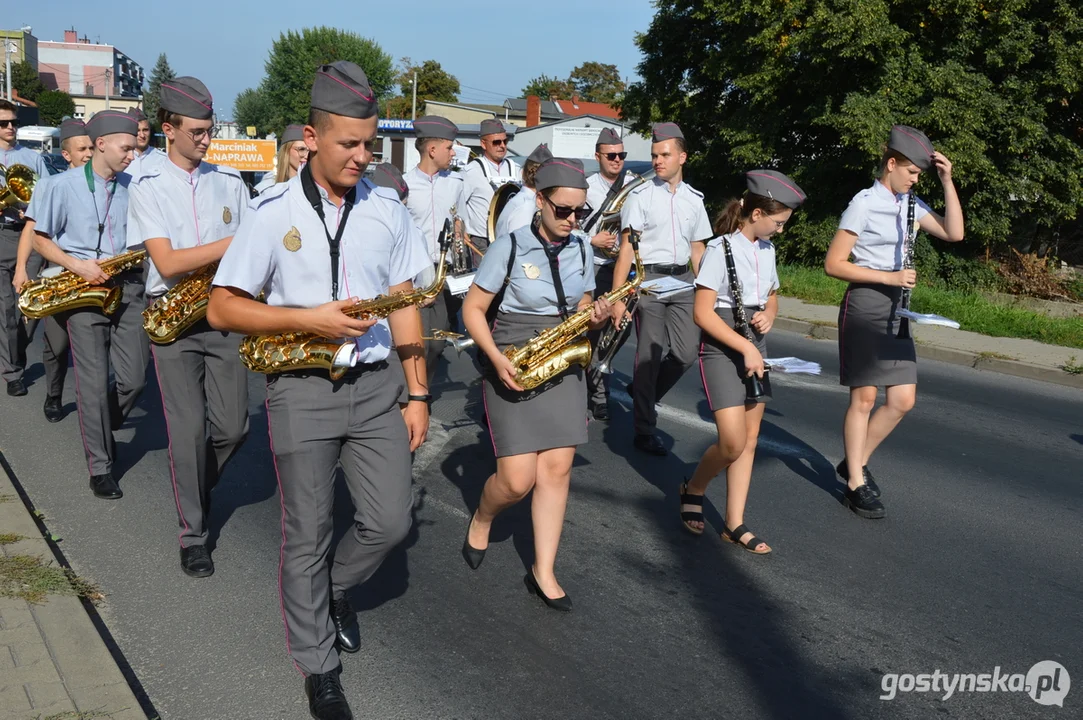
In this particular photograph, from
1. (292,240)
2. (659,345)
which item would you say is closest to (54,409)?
(659,345)

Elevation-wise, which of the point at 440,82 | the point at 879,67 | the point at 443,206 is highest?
the point at 440,82

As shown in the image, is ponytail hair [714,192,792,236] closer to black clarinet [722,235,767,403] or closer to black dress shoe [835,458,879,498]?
black clarinet [722,235,767,403]

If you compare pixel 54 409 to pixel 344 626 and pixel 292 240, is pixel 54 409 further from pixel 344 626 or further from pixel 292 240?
pixel 292 240

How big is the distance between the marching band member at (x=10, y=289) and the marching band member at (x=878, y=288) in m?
6.50

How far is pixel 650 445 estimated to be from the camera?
735 centimetres

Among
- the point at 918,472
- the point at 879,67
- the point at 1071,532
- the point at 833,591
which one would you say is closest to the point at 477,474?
the point at 833,591

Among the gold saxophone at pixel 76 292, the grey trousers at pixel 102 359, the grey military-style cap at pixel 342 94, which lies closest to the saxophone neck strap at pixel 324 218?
the grey military-style cap at pixel 342 94

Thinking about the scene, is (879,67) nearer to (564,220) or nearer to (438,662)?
(564,220)

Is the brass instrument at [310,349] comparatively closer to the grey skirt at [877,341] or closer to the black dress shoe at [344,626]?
the black dress shoe at [344,626]

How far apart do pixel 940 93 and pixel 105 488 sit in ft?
49.8

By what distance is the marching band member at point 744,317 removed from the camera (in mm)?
5199

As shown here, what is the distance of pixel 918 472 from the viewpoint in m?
7.09

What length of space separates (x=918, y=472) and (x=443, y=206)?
161 inches

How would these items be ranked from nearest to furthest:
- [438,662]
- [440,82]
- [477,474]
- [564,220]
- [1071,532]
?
[438,662] → [564,220] → [1071,532] → [477,474] → [440,82]
